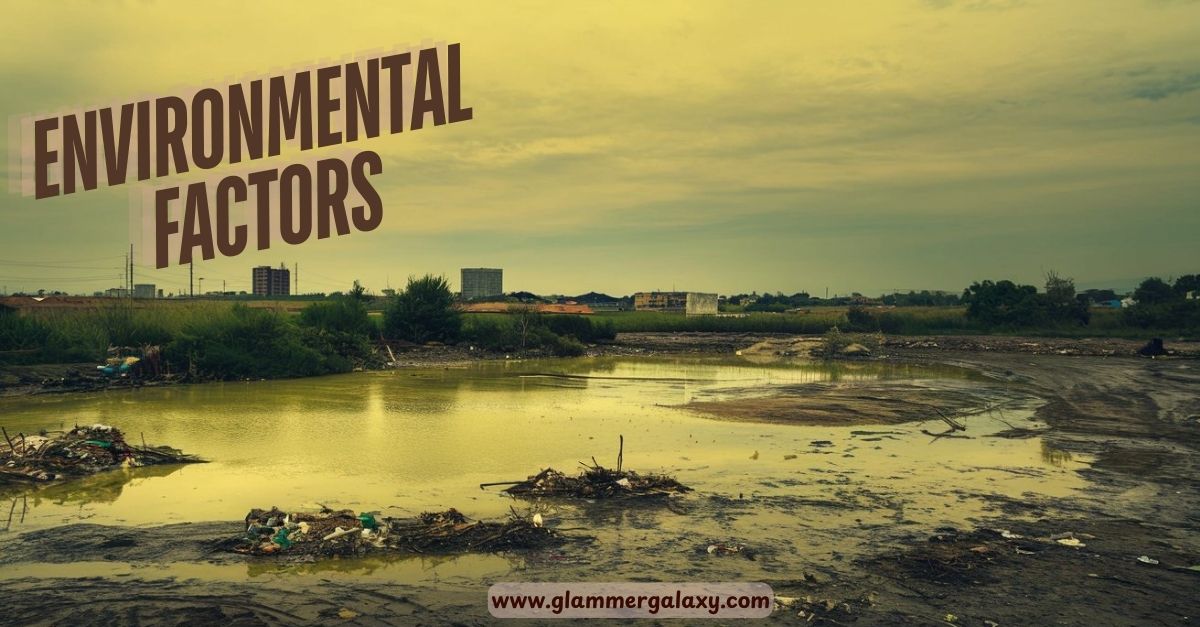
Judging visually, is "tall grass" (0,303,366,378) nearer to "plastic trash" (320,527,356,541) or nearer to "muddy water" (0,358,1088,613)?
"muddy water" (0,358,1088,613)

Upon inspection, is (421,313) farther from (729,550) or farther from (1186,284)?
(1186,284)

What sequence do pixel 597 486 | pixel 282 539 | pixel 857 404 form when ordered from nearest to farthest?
pixel 282 539, pixel 597 486, pixel 857 404

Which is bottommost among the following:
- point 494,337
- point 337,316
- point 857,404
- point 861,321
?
point 857,404

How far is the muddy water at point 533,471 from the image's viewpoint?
26.3 ft

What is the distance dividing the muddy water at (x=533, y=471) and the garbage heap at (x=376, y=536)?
31 cm

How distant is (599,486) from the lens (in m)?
11.1

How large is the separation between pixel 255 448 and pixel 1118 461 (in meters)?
15.9

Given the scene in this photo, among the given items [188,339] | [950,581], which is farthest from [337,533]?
[188,339]

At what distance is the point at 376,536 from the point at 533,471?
454 centimetres

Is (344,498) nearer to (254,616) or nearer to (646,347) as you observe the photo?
(254,616)

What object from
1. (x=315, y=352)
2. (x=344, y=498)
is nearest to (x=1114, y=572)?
(x=344, y=498)

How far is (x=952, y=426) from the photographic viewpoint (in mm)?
17594

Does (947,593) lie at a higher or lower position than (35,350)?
lower

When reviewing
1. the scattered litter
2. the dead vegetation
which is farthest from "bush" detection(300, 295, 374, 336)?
the scattered litter
